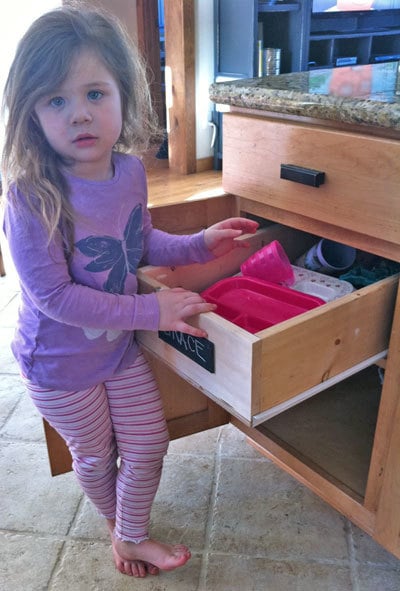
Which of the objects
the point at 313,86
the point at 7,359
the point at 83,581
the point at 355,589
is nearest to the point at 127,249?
the point at 313,86

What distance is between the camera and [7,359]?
1862 mm

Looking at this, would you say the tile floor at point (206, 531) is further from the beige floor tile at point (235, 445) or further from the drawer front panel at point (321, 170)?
the drawer front panel at point (321, 170)

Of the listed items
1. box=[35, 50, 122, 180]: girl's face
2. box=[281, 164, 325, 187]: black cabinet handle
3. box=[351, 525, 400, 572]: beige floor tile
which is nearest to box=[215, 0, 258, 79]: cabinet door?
box=[281, 164, 325, 187]: black cabinet handle

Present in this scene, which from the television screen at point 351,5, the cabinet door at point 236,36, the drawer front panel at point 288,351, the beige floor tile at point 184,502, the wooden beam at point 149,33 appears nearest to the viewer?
the drawer front panel at point 288,351

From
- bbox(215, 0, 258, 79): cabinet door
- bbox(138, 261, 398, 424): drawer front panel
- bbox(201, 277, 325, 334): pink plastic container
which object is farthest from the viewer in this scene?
bbox(215, 0, 258, 79): cabinet door

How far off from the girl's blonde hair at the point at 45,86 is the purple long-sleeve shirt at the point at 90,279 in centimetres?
2

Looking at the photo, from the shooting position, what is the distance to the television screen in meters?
3.60

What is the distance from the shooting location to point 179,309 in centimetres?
82

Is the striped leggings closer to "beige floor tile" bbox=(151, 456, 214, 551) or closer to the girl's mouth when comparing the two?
"beige floor tile" bbox=(151, 456, 214, 551)

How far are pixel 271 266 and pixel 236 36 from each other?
8.68 feet

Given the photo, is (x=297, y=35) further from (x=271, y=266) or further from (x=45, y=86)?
(x=45, y=86)

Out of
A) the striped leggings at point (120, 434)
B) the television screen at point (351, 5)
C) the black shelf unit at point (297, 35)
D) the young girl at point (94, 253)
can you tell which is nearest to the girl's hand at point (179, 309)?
the young girl at point (94, 253)

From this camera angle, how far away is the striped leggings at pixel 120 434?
0.97 metres

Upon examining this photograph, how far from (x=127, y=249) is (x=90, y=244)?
7 cm
